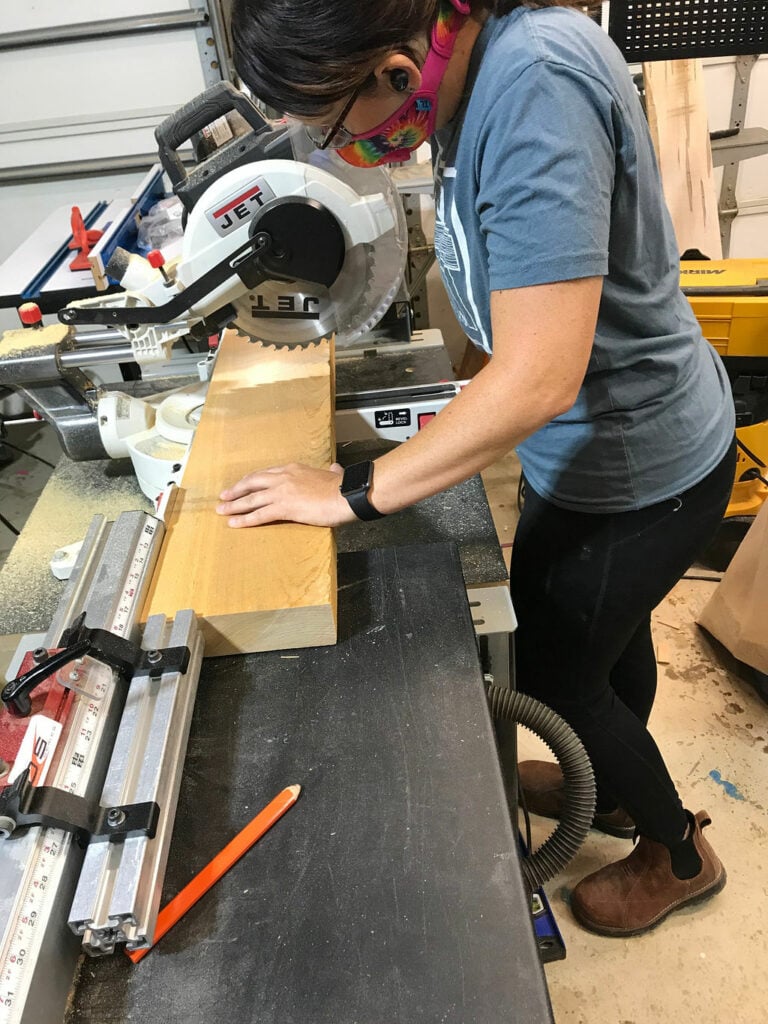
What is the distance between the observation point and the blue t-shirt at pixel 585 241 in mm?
698

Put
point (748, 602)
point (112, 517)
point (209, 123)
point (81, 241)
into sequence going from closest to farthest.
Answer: point (209, 123)
point (112, 517)
point (748, 602)
point (81, 241)

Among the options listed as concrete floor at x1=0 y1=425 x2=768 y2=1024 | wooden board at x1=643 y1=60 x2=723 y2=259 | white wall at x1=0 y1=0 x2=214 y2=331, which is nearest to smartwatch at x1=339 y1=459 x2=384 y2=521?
concrete floor at x1=0 y1=425 x2=768 y2=1024

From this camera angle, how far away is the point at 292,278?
3.37 feet

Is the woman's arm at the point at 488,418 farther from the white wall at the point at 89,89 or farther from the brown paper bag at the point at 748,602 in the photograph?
the white wall at the point at 89,89

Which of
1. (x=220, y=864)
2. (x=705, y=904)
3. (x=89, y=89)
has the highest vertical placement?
(x=89, y=89)

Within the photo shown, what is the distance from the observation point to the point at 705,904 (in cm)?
160

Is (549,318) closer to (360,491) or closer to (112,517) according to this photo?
(360,491)

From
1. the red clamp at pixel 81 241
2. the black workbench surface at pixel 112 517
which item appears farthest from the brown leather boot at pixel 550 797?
the red clamp at pixel 81 241

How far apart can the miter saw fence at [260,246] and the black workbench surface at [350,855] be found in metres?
0.47

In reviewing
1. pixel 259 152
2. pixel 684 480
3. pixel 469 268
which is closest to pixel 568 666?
pixel 684 480

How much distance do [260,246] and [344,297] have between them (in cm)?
15

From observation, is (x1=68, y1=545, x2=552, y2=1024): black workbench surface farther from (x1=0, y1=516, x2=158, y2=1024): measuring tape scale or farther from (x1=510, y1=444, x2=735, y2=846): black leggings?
(x1=510, y1=444, x2=735, y2=846): black leggings

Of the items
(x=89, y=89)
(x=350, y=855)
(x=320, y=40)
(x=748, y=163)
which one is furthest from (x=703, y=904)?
(x=89, y=89)

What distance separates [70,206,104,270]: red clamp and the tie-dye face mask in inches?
60.4
